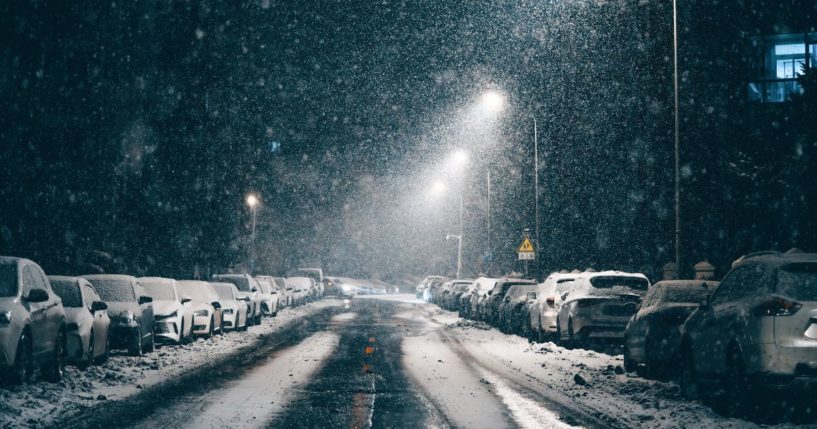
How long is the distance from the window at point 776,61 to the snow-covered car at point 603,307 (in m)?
29.9

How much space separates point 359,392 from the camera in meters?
12.0

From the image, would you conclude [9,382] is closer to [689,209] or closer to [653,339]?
[653,339]

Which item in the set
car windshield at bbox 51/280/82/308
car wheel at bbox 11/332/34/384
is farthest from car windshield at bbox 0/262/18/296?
car windshield at bbox 51/280/82/308

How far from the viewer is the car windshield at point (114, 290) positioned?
18.0m

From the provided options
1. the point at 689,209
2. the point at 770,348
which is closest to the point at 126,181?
the point at 689,209

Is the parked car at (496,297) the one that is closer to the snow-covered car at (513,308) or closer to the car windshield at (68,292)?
the snow-covered car at (513,308)

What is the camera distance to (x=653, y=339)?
13320mm

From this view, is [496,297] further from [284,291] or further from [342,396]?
[342,396]

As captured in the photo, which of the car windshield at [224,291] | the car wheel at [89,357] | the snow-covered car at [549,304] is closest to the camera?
the car wheel at [89,357]

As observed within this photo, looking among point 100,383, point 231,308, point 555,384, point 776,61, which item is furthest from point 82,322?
point 776,61

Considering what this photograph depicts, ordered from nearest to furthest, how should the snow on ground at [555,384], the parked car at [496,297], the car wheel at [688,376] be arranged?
the snow on ground at [555,384] → the car wheel at [688,376] → the parked car at [496,297]

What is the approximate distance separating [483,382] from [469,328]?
1607 cm

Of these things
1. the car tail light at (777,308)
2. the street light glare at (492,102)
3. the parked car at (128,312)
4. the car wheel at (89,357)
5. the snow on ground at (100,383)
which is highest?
the street light glare at (492,102)

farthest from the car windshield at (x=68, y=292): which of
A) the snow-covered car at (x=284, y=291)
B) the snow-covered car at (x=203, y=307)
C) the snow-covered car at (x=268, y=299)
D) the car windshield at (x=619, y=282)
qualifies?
the snow-covered car at (x=284, y=291)
